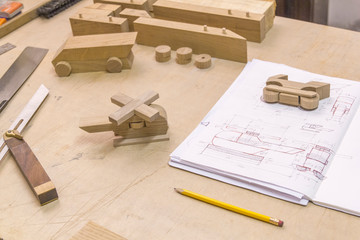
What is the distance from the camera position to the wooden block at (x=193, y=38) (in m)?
1.42

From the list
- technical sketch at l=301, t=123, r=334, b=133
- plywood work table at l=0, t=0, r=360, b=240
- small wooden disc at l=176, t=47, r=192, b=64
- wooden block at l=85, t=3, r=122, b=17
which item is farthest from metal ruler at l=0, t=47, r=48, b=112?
technical sketch at l=301, t=123, r=334, b=133

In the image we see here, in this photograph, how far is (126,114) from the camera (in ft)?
3.59

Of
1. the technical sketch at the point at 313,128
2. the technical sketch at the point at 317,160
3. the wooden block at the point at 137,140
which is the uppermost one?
the wooden block at the point at 137,140

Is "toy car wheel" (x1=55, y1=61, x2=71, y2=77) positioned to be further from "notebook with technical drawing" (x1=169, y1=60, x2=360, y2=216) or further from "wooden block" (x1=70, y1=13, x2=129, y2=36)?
"notebook with technical drawing" (x1=169, y1=60, x2=360, y2=216)

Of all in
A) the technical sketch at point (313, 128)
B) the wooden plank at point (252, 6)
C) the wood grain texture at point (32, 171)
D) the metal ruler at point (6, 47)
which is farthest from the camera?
the metal ruler at point (6, 47)

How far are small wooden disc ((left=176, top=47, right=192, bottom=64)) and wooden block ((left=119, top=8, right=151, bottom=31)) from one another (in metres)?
0.24

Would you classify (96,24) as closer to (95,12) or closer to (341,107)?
(95,12)

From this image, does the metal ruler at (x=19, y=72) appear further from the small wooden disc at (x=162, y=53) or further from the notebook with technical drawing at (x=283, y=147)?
the notebook with technical drawing at (x=283, y=147)

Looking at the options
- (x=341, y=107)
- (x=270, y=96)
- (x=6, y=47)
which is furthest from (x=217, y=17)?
(x=6, y=47)

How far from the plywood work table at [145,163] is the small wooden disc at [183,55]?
19 millimetres

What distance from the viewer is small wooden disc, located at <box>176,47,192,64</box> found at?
4.69 ft

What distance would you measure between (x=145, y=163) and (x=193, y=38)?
546mm

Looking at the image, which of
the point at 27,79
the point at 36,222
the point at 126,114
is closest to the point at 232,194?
the point at 126,114

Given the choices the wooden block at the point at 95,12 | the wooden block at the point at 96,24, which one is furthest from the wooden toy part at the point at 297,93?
the wooden block at the point at 95,12
